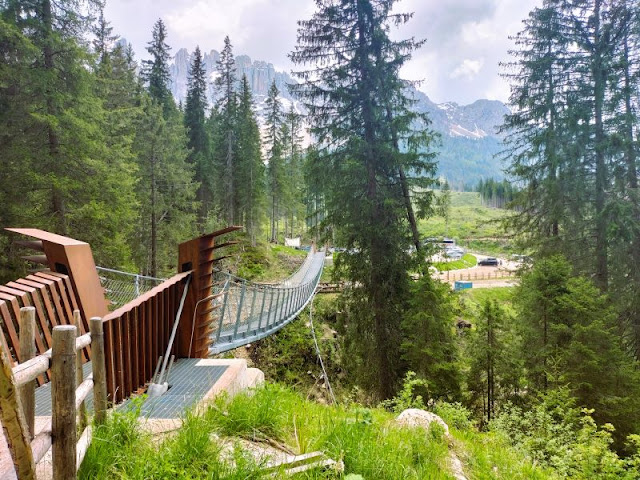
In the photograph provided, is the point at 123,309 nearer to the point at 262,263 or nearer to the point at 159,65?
the point at 262,263

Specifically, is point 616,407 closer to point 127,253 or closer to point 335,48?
point 335,48

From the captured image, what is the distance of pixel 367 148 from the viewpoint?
369 inches

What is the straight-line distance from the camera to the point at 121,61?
739 inches

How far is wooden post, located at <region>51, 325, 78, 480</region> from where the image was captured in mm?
1254

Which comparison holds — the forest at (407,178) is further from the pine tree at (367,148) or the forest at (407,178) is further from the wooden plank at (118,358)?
the wooden plank at (118,358)

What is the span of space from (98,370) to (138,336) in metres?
1.05

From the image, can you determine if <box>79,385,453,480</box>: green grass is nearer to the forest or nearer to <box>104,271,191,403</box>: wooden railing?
<box>104,271,191,403</box>: wooden railing

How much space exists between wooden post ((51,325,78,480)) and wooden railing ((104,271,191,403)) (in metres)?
0.73

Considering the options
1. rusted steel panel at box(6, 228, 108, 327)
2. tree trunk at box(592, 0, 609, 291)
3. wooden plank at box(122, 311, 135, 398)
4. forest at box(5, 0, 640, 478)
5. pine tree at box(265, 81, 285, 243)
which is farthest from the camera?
pine tree at box(265, 81, 285, 243)

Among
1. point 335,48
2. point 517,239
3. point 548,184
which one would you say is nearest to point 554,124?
point 548,184

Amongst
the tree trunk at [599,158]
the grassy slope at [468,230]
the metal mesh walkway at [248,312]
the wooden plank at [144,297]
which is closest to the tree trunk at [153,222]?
the metal mesh walkway at [248,312]

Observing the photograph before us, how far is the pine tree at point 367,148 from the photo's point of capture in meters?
9.34

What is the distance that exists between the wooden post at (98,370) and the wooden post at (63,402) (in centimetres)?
37

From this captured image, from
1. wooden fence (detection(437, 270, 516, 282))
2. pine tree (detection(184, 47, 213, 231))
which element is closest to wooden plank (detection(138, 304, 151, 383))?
pine tree (detection(184, 47, 213, 231))
